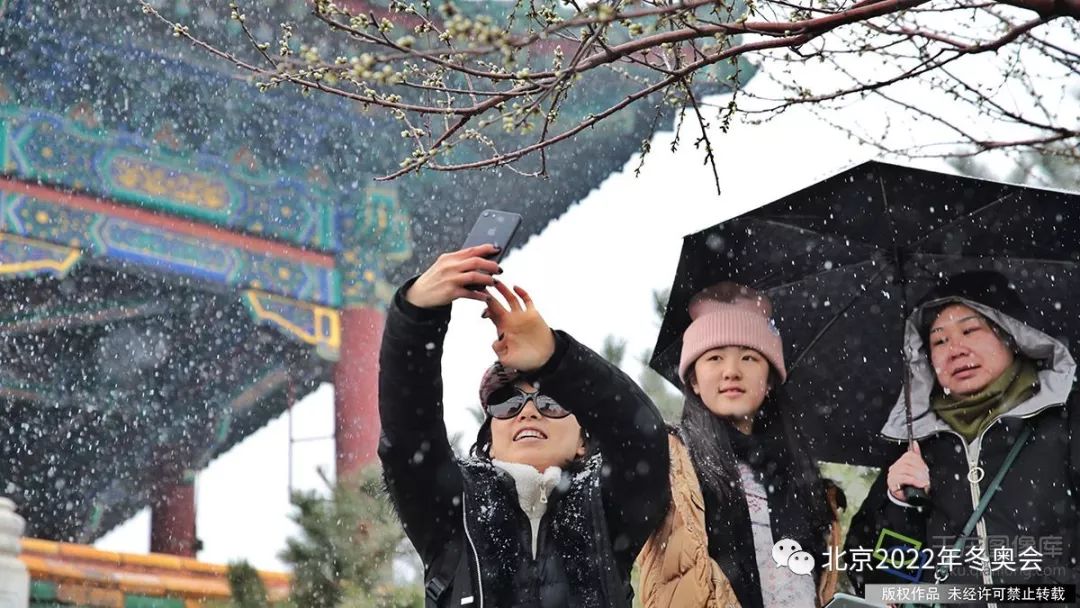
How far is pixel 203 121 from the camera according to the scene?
8.40m

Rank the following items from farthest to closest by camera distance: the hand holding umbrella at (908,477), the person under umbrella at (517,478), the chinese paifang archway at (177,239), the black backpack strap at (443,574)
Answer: the chinese paifang archway at (177,239)
the hand holding umbrella at (908,477)
the black backpack strap at (443,574)
the person under umbrella at (517,478)

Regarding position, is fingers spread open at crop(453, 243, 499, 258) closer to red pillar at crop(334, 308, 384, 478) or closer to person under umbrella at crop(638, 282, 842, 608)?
person under umbrella at crop(638, 282, 842, 608)

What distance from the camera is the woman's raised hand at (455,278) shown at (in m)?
2.51

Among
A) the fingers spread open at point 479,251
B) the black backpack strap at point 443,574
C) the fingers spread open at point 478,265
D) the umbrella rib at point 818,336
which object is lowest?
the black backpack strap at point 443,574

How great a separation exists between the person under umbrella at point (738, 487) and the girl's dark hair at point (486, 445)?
257 mm

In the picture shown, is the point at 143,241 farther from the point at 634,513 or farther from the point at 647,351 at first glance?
the point at 634,513

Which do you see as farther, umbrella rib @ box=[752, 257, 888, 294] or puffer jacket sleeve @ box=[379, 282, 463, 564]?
umbrella rib @ box=[752, 257, 888, 294]

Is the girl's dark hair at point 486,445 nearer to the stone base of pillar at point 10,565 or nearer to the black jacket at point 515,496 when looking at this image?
the black jacket at point 515,496

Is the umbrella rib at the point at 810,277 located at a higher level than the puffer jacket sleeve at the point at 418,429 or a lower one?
higher

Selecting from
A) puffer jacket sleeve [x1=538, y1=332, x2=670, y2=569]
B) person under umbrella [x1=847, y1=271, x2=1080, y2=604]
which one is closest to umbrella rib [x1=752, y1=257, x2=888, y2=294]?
person under umbrella [x1=847, y1=271, x2=1080, y2=604]

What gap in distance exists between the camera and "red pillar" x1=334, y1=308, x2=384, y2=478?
30.8 ft

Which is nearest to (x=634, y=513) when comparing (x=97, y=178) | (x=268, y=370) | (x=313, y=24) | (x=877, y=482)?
(x=877, y=482)

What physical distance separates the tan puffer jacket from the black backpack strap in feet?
1.78

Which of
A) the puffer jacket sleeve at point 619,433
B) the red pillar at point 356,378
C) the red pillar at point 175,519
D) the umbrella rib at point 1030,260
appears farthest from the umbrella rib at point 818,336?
the red pillar at point 175,519
